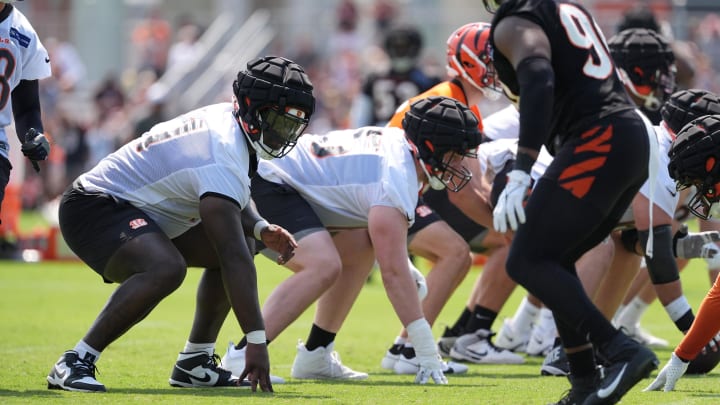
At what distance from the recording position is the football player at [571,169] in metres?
4.61

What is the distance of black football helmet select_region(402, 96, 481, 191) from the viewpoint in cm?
609

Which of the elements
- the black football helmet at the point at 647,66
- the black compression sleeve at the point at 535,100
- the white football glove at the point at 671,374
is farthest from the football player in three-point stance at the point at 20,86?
the black football helmet at the point at 647,66

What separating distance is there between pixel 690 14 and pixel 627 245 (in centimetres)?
1204

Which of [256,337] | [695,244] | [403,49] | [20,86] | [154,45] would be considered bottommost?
[154,45]

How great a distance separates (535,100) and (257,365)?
1.70 m

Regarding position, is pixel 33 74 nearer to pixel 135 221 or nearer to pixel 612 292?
pixel 135 221

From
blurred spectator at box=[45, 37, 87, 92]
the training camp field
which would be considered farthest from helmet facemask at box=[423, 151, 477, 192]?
blurred spectator at box=[45, 37, 87, 92]

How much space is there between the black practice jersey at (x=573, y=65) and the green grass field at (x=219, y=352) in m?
1.32

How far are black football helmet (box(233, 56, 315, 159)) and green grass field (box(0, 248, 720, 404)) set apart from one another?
117 cm

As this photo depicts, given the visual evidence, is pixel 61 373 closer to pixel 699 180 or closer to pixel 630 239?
pixel 699 180

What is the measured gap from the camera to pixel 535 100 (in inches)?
180

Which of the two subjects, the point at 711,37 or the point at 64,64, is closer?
the point at 711,37

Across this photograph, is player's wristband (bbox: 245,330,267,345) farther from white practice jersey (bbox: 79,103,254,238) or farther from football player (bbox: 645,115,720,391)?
football player (bbox: 645,115,720,391)

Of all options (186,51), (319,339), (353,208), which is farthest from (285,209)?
(186,51)
